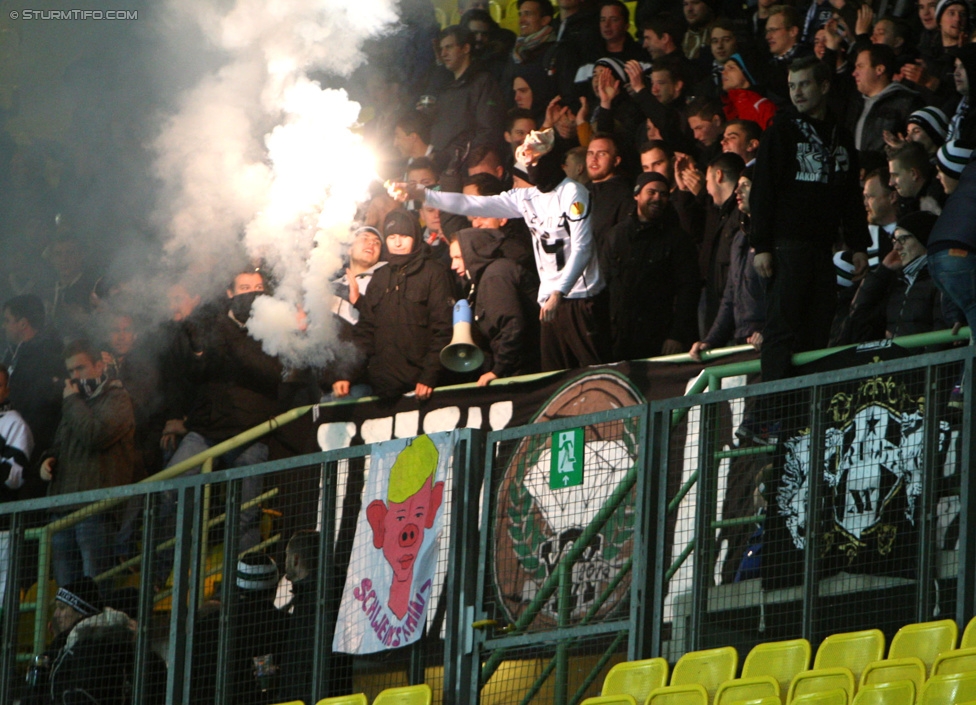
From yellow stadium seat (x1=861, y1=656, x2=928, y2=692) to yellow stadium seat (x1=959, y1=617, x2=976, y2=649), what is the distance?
14 centimetres

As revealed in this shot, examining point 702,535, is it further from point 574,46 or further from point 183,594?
point 574,46

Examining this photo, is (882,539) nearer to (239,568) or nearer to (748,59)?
(239,568)

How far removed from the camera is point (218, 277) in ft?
31.1

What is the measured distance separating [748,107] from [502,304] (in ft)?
5.58

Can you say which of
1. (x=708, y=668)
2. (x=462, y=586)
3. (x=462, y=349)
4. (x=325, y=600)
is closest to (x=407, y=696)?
(x=462, y=586)

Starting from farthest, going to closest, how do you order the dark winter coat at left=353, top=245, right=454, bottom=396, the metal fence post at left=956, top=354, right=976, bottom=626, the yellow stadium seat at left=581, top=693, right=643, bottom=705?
the dark winter coat at left=353, top=245, right=454, bottom=396 → the yellow stadium seat at left=581, top=693, right=643, bottom=705 → the metal fence post at left=956, top=354, right=976, bottom=626

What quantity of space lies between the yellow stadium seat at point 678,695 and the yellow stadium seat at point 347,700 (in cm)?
119

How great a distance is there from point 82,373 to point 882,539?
638 cm

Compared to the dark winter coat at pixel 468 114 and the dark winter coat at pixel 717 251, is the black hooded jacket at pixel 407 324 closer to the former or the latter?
the dark winter coat at pixel 468 114

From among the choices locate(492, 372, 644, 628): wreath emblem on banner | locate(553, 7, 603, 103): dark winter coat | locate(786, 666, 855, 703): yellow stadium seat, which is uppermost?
locate(553, 7, 603, 103): dark winter coat

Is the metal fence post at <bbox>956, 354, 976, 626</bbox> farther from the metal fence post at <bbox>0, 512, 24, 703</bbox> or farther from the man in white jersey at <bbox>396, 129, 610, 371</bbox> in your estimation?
the metal fence post at <bbox>0, 512, 24, 703</bbox>

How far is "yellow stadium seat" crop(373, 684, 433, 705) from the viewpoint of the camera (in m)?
5.12

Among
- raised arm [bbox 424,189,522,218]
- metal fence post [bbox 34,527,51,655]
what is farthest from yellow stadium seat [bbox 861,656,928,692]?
raised arm [bbox 424,189,522,218]

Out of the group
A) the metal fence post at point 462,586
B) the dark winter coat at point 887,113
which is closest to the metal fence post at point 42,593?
the metal fence post at point 462,586
